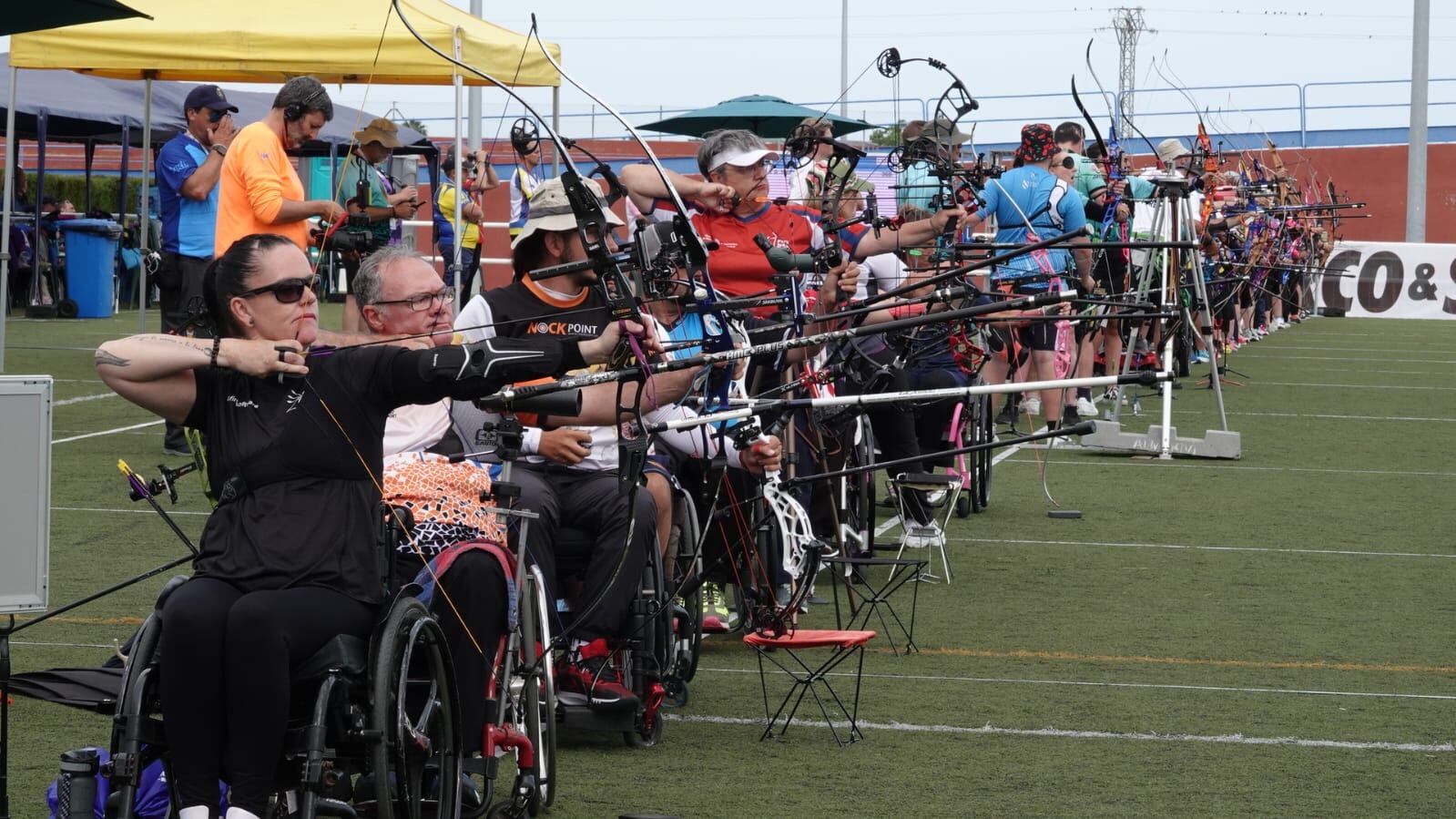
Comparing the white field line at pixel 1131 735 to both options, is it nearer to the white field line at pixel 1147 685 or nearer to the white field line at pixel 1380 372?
the white field line at pixel 1147 685

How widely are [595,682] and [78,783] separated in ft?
4.75

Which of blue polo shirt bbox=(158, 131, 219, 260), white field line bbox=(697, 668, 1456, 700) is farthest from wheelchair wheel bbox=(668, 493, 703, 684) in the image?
blue polo shirt bbox=(158, 131, 219, 260)

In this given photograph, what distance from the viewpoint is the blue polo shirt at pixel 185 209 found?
8.93 m

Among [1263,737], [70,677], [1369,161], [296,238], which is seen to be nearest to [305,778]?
[70,677]

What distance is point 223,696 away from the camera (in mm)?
3055

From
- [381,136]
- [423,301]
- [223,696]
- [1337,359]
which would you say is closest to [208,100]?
[381,136]

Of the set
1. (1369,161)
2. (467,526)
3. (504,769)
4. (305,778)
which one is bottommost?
(504,769)

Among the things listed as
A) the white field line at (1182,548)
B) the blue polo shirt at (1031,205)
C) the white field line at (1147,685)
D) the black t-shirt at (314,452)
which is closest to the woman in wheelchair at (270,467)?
the black t-shirt at (314,452)

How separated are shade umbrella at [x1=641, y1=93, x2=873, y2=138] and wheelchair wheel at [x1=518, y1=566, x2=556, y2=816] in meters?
12.9

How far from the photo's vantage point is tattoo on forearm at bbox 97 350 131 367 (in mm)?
3254

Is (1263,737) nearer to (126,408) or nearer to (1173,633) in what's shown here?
(1173,633)

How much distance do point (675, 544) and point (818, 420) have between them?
175cm

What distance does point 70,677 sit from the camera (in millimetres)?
3424

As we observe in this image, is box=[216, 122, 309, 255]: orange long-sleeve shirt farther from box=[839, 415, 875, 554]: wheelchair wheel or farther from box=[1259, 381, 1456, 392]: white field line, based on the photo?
box=[1259, 381, 1456, 392]: white field line
